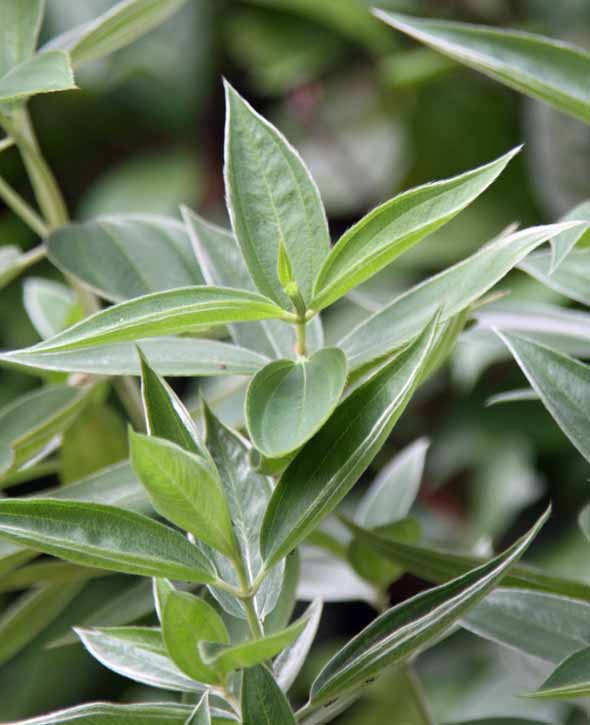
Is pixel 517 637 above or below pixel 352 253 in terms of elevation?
below

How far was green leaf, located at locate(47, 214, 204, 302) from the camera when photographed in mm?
418

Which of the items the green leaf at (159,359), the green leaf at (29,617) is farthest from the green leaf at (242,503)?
the green leaf at (29,617)

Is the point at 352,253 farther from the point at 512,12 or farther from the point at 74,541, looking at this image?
the point at 512,12

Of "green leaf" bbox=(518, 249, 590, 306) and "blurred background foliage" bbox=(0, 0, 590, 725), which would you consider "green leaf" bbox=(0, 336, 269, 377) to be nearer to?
"green leaf" bbox=(518, 249, 590, 306)

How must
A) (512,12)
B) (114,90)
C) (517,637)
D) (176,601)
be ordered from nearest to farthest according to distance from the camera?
(176,601)
(517,637)
(512,12)
(114,90)

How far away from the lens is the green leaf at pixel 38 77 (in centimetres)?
31

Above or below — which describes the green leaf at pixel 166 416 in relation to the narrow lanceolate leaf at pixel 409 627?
above

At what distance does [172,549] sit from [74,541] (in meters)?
0.03

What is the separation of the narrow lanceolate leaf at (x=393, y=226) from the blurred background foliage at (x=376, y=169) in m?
0.68

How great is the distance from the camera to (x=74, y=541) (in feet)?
0.87

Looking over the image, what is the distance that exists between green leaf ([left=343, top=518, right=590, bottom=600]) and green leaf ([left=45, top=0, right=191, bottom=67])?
213mm

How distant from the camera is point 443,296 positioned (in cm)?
32

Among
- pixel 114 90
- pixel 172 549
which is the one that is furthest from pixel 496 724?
pixel 114 90

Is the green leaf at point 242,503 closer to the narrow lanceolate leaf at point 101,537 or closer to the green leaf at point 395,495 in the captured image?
the narrow lanceolate leaf at point 101,537
